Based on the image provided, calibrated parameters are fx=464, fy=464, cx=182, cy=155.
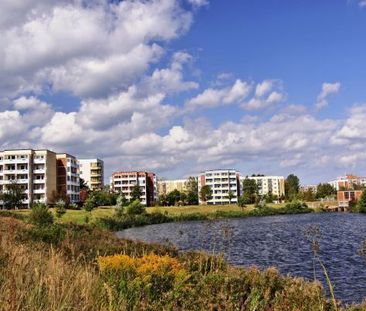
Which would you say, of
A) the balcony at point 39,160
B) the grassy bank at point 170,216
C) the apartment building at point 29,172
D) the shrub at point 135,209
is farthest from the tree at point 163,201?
the shrub at point 135,209

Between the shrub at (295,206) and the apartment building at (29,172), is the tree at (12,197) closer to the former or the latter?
the apartment building at (29,172)

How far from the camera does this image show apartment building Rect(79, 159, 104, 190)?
18075 cm

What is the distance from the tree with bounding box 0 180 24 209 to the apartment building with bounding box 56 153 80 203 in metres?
16.6

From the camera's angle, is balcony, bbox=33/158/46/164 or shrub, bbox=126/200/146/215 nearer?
shrub, bbox=126/200/146/215

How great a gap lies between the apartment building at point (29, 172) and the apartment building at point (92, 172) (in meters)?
50.1

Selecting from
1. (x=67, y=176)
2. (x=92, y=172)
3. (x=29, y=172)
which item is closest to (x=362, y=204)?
(x=67, y=176)

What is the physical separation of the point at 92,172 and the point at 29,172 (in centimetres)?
5452

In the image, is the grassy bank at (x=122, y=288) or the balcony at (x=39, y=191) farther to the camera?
the balcony at (x=39, y=191)

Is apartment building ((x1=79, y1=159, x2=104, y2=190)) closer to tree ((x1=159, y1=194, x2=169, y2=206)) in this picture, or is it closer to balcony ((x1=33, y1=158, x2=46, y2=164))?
tree ((x1=159, y1=194, x2=169, y2=206))

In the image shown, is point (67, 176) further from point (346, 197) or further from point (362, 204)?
point (346, 197)

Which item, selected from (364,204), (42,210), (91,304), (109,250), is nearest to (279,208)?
(364,204)

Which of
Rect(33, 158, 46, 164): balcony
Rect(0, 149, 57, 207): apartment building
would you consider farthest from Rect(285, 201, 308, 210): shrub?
Rect(33, 158, 46, 164): balcony

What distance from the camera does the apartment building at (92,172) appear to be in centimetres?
18075

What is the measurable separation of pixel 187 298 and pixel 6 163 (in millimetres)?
130190
